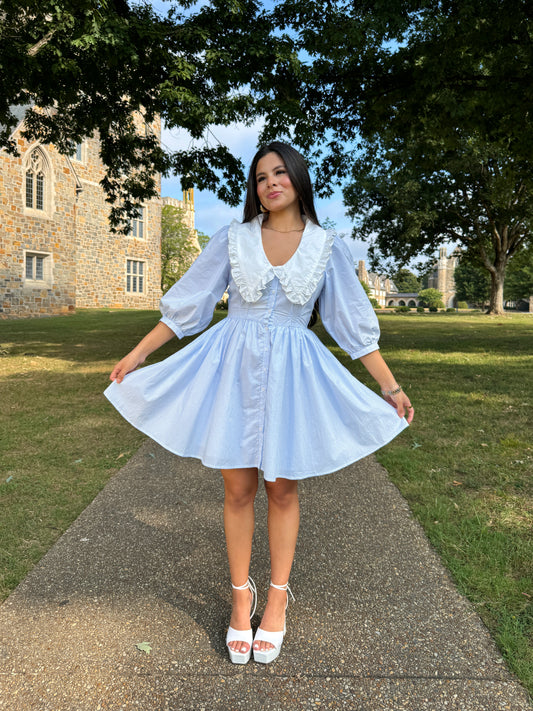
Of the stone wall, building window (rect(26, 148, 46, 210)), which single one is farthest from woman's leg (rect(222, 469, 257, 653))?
building window (rect(26, 148, 46, 210))

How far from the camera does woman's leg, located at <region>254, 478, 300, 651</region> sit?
2.32 meters

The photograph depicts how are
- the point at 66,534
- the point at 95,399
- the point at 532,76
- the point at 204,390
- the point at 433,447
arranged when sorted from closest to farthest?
the point at 204,390 → the point at 66,534 → the point at 433,447 → the point at 95,399 → the point at 532,76

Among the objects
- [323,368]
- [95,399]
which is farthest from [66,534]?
[95,399]

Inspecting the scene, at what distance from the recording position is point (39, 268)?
82.3 feet

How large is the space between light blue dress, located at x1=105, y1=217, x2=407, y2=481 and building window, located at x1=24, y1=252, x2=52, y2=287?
24.9 meters

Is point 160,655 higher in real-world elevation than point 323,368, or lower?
lower

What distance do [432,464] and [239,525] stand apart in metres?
2.90

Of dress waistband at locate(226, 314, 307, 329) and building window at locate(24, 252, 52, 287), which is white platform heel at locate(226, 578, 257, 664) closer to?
dress waistband at locate(226, 314, 307, 329)

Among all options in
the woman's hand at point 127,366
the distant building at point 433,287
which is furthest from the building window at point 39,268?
the distant building at point 433,287

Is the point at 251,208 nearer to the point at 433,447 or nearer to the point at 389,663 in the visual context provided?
the point at 389,663

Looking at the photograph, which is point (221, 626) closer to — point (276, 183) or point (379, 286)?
point (276, 183)

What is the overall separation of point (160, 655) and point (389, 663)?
99cm

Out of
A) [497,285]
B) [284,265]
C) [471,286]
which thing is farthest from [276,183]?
[471,286]

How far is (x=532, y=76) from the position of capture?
919 cm
